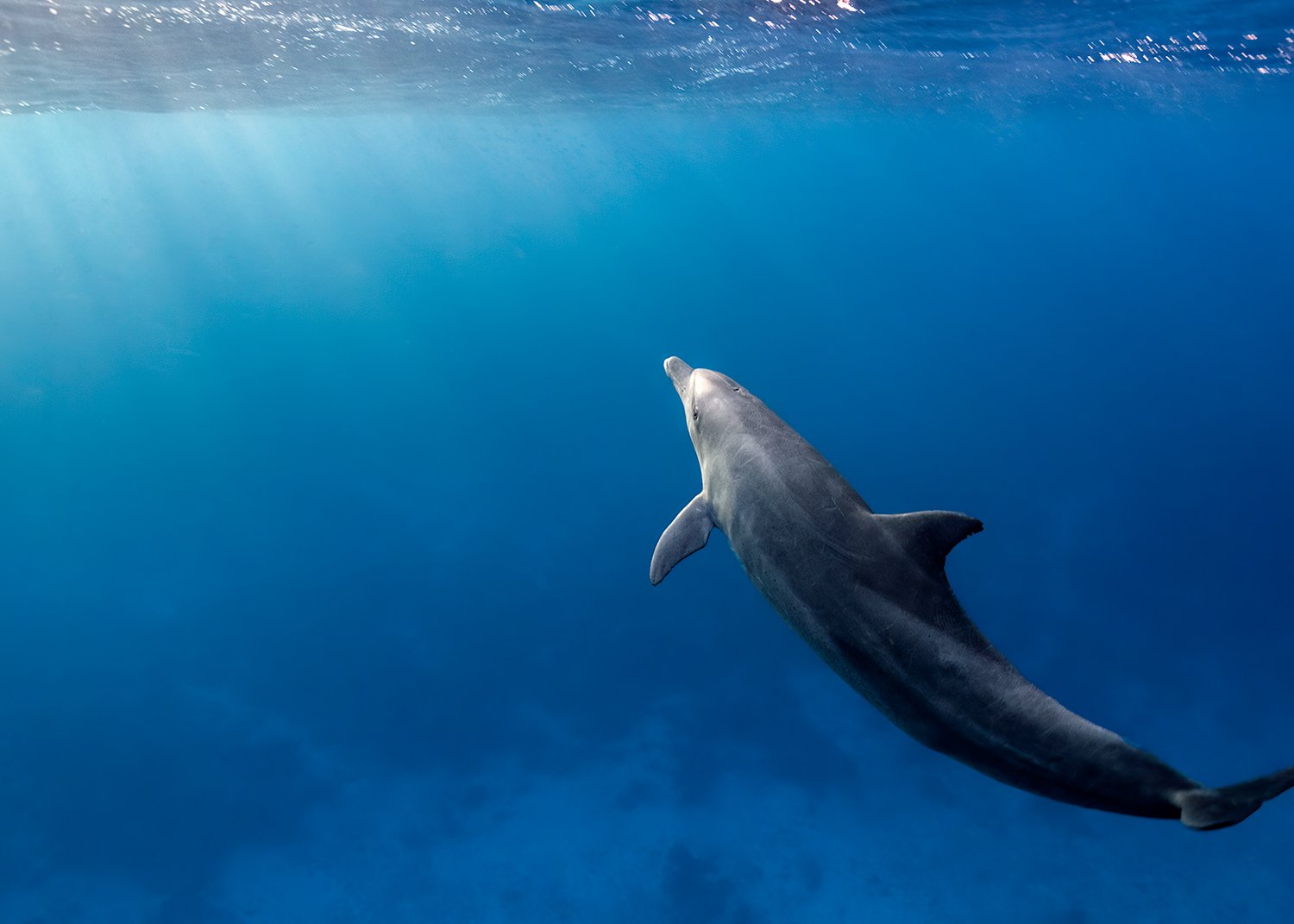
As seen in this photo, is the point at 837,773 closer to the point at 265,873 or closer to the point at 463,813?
the point at 463,813

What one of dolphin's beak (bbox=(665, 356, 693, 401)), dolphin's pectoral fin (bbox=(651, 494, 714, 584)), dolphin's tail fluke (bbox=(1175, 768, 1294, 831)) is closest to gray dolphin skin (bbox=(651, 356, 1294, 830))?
dolphin's tail fluke (bbox=(1175, 768, 1294, 831))

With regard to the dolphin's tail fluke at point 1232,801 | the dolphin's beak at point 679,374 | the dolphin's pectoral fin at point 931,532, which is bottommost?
the dolphin's tail fluke at point 1232,801

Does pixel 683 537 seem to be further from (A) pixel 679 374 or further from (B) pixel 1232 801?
(B) pixel 1232 801

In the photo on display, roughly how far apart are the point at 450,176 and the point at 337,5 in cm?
6058

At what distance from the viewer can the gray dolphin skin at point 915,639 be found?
380 cm

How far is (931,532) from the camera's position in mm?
4320

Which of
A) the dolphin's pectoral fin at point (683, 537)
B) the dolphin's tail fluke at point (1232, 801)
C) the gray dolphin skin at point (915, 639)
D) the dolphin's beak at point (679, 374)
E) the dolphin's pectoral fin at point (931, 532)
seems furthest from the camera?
the dolphin's beak at point (679, 374)

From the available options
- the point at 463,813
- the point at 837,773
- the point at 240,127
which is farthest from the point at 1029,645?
the point at 240,127

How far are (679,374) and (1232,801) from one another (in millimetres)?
4573

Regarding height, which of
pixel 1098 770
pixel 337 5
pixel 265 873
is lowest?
pixel 265 873

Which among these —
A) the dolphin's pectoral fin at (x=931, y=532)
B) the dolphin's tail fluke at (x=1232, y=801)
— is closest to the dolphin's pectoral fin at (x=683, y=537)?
the dolphin's pectoral fin at (x=931, y=532)

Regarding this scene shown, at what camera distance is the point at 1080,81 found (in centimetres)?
2528

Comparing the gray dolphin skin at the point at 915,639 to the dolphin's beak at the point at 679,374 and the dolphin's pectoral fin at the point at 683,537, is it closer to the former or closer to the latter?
the dolphin's pectoral fin at the point at 683,537

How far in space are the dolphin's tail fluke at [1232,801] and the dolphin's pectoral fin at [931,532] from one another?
149cm
